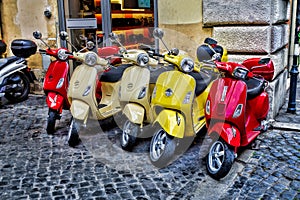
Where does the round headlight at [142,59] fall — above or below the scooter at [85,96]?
above

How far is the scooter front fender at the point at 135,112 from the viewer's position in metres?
4.02

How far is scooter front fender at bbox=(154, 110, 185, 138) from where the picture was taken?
356 cm

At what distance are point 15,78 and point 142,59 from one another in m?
3.52

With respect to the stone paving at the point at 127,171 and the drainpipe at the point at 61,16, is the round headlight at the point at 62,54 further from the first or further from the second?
the drainpipe at the point at 61,16

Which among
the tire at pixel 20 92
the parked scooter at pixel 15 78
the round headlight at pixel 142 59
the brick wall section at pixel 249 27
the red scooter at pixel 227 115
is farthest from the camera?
the tire at pixel 20 92

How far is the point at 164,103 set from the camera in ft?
12.2

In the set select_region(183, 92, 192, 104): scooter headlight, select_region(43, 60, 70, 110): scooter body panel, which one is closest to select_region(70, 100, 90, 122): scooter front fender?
select_region(43, 60, 70, 110): scooter body panel

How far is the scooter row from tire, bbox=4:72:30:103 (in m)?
2.25

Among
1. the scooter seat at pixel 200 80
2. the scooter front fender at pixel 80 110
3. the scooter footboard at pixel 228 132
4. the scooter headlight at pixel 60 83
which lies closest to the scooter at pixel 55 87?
the scooter headlight at pixel 60 83

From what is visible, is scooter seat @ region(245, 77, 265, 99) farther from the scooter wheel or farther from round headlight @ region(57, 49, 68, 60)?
the scooter wheel

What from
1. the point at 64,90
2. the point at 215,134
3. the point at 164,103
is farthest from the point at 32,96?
the point at 215,134

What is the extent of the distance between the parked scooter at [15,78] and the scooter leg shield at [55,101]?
1.48m

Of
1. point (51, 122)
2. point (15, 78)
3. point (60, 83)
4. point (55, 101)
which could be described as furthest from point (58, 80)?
point (15, 78)

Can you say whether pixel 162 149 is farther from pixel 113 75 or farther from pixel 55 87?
pixel 55 87
